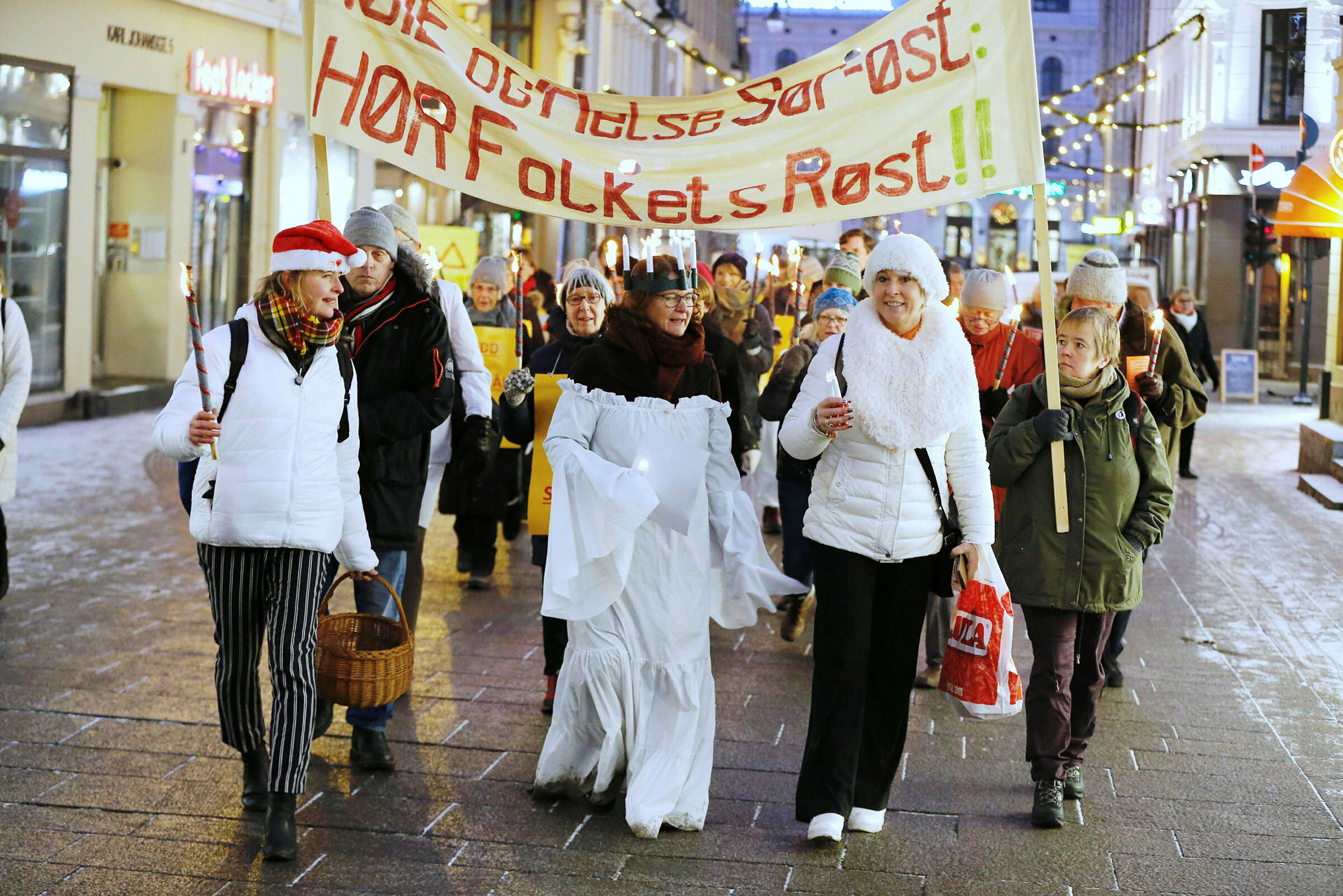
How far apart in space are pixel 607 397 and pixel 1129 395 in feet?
6.40

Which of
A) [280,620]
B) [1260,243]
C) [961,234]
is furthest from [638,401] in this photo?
[961,234]

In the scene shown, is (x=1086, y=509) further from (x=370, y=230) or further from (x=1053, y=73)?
(x=1053, y=73)

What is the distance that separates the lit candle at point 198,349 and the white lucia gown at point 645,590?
3.90 feet

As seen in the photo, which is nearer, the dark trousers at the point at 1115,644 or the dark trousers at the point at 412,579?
the dark trousers at the point at 412,579

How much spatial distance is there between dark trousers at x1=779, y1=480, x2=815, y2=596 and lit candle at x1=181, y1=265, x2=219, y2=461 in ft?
12.3

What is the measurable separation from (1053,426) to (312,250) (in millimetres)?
2558

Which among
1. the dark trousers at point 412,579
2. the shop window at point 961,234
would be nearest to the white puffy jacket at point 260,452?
the dark trousers at point 412,579

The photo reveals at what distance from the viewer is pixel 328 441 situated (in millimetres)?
5031

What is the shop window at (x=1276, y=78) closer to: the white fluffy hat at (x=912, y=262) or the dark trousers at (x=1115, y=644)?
the dark trousers at (x=1115, y=644)

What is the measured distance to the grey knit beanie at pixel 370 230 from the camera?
5.81 m

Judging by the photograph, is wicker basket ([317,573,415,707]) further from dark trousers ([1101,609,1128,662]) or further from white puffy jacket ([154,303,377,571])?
dark trousers ([1101,609,1128,662])

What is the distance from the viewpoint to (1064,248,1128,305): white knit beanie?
691cm

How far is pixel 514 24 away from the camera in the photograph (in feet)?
105

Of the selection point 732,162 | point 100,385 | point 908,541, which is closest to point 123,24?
point 100,385
